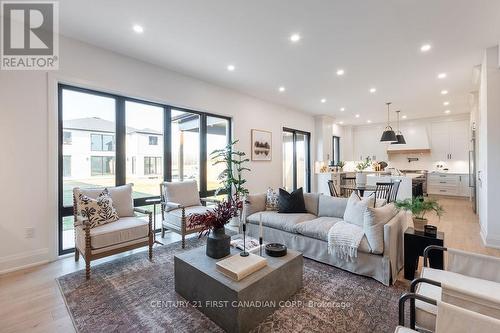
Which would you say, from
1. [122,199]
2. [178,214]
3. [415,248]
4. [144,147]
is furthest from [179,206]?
[415,248]

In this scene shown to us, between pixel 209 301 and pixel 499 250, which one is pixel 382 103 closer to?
pixel 499 250

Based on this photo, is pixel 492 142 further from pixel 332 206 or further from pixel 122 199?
pixel 122 199

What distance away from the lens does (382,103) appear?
267 inches

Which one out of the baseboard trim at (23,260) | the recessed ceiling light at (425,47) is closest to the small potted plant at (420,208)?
the recessed ceiling light at (425,47)

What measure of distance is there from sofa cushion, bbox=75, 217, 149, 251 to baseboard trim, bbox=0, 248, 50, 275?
1.78 ft

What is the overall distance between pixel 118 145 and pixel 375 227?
389 cm

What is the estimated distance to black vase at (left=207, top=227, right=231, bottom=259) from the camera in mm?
2256

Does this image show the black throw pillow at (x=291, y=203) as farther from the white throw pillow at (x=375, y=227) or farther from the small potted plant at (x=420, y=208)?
the small potted plant at (x=420, y=208)

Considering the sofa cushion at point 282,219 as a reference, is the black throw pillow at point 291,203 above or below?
above

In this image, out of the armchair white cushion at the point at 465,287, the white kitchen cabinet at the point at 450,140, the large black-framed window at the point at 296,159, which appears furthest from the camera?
the white kitchen cabinet at the point at 450,140

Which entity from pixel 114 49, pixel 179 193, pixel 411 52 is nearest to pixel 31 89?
pixel 114 49

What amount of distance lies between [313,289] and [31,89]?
4138mm

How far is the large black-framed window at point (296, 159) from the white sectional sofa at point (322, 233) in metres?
3.51

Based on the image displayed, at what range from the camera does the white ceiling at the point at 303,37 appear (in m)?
2.63
